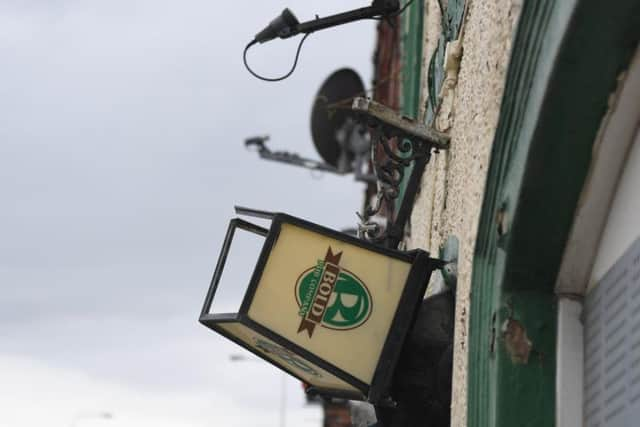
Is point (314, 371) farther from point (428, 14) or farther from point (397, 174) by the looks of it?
point (428, 14)

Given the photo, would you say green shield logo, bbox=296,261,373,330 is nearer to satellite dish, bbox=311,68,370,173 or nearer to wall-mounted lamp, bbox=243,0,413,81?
wall-mounted lamp, bbox=243,0,413,81

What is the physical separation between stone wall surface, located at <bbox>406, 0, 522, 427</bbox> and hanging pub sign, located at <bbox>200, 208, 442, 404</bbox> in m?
0.17

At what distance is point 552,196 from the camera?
3.27 metres

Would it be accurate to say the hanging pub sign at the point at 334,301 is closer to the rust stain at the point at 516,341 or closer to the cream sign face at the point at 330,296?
the cream sign face at the point at 330,296

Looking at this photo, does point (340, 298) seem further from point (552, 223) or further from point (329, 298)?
point (552, 223)

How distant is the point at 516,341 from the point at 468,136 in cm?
100

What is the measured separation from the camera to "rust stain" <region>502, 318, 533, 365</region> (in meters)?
3.45

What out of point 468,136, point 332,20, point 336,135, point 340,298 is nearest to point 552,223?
point 340,298

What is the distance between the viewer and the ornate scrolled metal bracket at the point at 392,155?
4406 mm

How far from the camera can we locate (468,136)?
14.3 ft

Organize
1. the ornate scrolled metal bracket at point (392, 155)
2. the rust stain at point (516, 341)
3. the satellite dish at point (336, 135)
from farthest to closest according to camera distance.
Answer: the satellite dish at point (336, 135) < the ornate scrolled metal bracket at point (392, 155) < the rust stain at point (516, 341)

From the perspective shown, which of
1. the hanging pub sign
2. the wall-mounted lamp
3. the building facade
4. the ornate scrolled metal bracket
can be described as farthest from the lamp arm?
the hanging pub sign

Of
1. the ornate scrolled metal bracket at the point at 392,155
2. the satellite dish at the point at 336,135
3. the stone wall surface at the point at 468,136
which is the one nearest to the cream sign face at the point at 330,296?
the stone wall surface at the point at 468,136

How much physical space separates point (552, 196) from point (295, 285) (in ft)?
3.39
